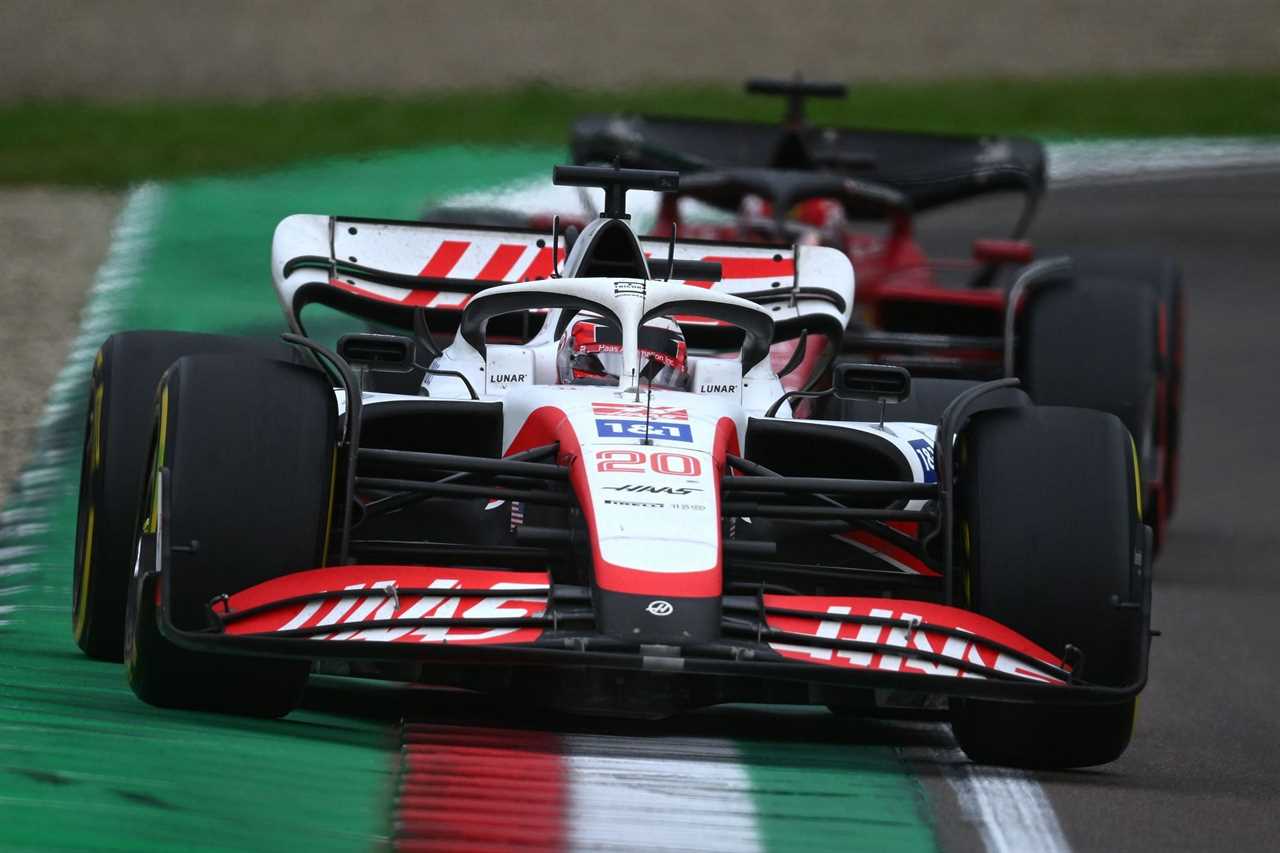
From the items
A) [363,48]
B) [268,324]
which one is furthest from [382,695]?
[363,48]

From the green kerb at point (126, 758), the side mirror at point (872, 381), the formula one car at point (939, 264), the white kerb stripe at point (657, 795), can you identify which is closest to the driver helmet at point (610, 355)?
the side mirror at point (872, 381)

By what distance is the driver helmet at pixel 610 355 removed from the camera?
7.98 m

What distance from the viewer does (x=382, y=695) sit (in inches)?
291

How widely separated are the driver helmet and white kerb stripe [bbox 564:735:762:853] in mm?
1546

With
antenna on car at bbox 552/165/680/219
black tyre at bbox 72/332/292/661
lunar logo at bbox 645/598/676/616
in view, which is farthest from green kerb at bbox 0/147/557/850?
antenna on car at bbox 552/165/680/219

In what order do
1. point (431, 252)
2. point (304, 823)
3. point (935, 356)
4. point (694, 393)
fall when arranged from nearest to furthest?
point (304, 823)
point (694, 393)
point (431, 252)
point (935, 356)

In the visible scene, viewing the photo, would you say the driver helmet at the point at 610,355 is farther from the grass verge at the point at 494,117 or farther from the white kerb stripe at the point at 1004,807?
the grass verge at the point at 494,117

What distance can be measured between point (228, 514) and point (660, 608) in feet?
3.82

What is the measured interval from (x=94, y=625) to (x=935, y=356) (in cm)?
655

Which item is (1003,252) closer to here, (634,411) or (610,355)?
(610,355)

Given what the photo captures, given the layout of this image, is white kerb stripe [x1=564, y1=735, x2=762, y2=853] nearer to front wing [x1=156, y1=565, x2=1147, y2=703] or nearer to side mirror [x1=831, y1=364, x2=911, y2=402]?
front wing [x1=156, y1=565, x2=1147, y2=703]

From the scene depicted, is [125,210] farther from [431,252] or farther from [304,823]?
[304,823]

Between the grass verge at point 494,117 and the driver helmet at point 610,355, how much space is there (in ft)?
45.7

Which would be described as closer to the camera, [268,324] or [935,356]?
[935,356]
